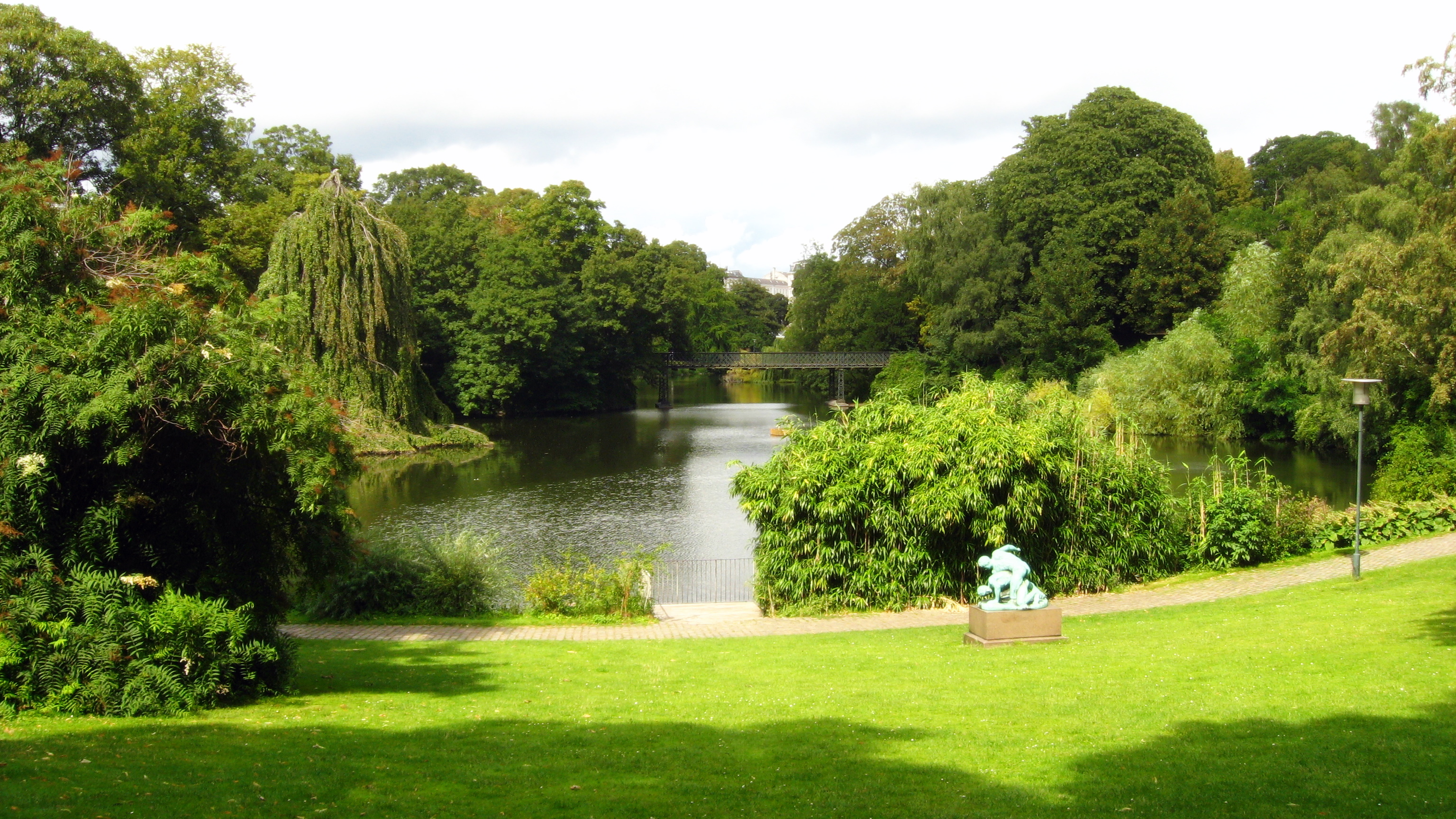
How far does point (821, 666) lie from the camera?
1223 centimetres

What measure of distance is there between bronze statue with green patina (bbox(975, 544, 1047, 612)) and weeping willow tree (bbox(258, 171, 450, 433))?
30051 millimetres

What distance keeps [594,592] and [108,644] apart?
30.7ft

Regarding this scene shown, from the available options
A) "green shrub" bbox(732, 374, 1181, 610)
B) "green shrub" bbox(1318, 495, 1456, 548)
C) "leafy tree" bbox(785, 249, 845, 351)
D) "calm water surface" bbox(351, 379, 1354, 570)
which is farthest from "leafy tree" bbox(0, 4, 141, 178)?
"leafy tree" bbox(785, 249, 845, 351)

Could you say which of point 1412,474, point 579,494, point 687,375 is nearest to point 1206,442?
point 1412,474

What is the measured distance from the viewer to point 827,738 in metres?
8.61

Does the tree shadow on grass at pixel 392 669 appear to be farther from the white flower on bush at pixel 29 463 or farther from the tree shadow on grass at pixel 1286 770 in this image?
the tree shadow on grass at pixel 1286 770

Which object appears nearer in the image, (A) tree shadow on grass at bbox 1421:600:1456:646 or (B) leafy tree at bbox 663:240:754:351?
(A) tree shadow on grass at bbox 1421:600:1456:646

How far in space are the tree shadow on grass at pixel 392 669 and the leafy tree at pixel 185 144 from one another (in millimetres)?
30052

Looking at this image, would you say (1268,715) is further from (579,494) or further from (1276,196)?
(1276,196)

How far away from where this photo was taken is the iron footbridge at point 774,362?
70.4 m

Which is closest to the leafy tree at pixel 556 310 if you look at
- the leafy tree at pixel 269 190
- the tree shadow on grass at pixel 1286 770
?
the leafy tree at pixel 269 190

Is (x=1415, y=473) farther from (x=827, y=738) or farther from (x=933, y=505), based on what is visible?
(x=827, y=738)

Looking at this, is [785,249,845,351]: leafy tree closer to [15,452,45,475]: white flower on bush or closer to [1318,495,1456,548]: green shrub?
[1318,495,1456,548]: green shrub

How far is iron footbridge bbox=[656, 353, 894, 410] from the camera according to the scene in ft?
231
